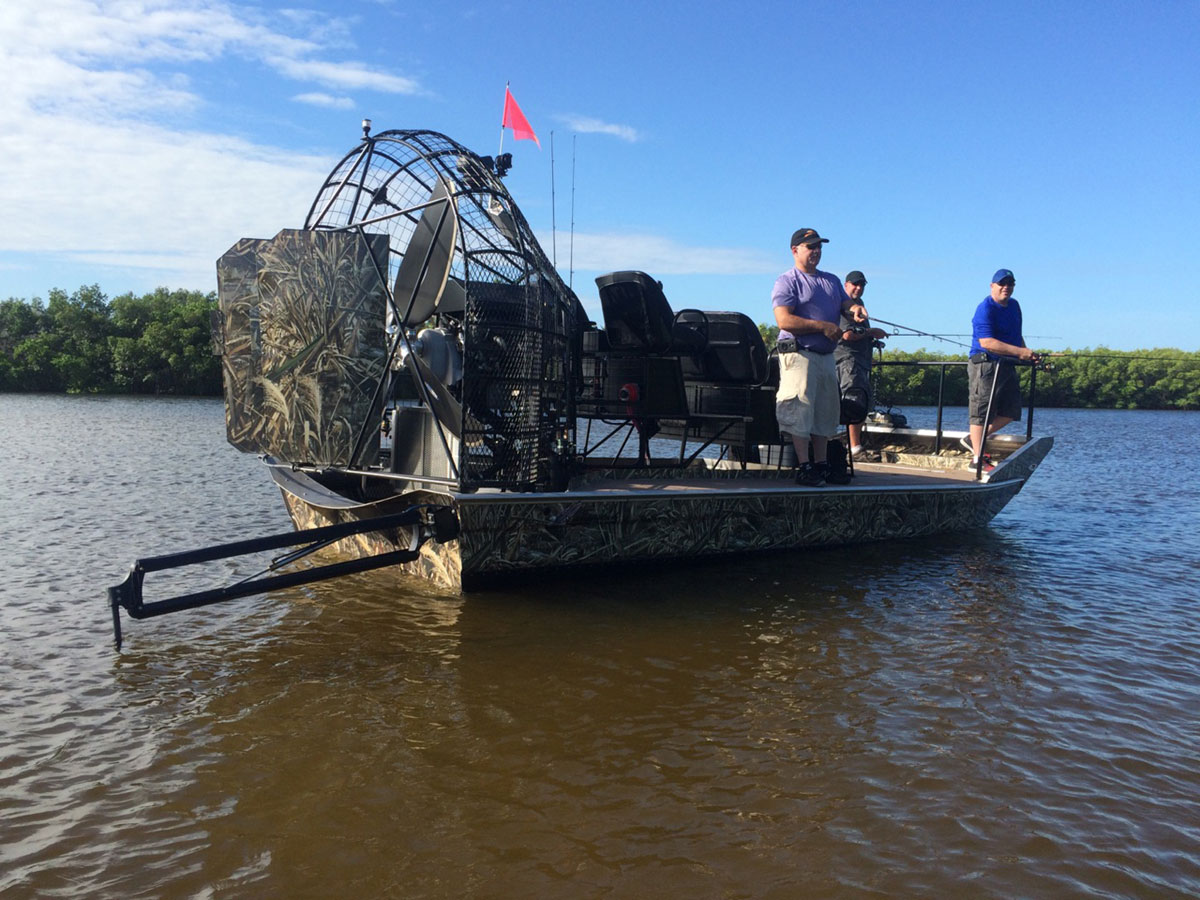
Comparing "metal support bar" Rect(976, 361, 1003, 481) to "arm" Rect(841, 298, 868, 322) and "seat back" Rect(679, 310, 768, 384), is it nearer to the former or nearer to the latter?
"arm" Rect(841, 298, 868, 322)

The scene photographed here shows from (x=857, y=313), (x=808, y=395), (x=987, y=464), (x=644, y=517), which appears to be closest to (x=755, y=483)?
(x=808, y=395)

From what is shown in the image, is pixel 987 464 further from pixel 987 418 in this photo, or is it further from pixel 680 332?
pixel 680 332

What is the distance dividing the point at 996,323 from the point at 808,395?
343 centimetres

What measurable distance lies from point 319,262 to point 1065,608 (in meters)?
6.81

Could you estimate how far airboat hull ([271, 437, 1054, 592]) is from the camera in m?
6.44

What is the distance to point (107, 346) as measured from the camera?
233 ft

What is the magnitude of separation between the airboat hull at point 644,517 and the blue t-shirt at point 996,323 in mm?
1773

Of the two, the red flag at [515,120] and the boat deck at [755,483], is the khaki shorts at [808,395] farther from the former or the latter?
the red flag at [515,120]

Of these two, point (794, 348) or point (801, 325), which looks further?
point (794, 348)

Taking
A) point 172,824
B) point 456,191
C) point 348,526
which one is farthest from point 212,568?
point 172,824

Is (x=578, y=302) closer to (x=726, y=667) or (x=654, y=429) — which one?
(x=654, y=429)

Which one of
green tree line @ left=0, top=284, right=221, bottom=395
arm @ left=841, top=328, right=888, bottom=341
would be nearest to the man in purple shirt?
arm @ left=841, top=328, right=888, bottom=341

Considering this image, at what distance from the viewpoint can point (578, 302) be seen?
9.12 meters

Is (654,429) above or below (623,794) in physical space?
above
